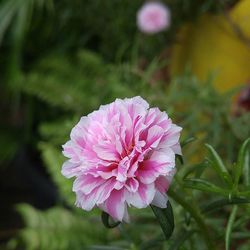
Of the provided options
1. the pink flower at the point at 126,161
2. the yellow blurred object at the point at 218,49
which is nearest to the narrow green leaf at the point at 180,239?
the pink flower at the point at 126,161

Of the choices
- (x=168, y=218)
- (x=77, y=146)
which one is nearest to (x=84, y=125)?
(x=77, y=146)

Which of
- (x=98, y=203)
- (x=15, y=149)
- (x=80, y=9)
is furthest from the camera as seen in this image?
(x=15, y=149)

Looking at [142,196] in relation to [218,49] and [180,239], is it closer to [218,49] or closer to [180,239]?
[180,239]

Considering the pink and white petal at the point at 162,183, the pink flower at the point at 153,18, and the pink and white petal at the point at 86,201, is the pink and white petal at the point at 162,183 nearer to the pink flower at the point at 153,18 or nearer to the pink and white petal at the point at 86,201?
the pink and white petal at the point at 86,201

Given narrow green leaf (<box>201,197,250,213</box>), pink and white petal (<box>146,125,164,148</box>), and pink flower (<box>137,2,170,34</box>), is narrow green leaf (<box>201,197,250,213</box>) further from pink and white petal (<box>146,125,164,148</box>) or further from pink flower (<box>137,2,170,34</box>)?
pink flower (<box>137,2,170,34</box>)

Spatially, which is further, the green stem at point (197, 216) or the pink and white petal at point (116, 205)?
the green stem at point (197, 216)

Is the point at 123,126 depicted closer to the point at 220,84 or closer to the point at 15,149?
the point at 220,84
